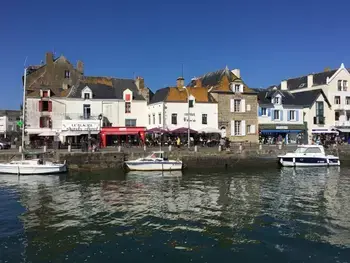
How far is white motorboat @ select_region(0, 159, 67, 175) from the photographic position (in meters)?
30.8

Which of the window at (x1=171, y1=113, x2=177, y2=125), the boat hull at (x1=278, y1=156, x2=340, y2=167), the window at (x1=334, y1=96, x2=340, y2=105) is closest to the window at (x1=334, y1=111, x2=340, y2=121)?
the window at (x1=334, y1=96, x2=340, y2=105)

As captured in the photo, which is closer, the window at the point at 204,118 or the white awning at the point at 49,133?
the white awning at the point at 49,133

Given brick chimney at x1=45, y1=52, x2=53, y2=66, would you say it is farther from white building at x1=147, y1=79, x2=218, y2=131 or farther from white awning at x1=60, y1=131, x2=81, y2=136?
white building at x1=147, y1=79, x2=218, y2=131

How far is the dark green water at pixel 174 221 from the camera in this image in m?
12.2

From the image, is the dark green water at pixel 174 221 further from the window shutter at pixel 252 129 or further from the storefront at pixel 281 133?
the storefront at pixel 281 133

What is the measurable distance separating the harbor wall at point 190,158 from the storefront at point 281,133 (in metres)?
10.3

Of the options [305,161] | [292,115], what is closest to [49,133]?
[305,161]

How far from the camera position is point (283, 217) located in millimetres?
16578

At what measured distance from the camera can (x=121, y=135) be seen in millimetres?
45094

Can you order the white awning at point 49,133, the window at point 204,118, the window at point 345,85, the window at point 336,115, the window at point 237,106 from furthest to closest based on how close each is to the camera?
the window at point 345,85 → the window at point 336,115 → the window at point 237,106 → the window at point 204,118 → the white awning at point 49,133

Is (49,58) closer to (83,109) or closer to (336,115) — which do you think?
(83,109)

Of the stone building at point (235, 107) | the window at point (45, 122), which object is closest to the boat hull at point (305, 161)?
the stone building at point (235, 107)

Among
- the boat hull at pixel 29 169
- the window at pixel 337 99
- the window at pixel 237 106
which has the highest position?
the window at pixel 337 99

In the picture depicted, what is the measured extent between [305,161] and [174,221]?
24.8 metres
